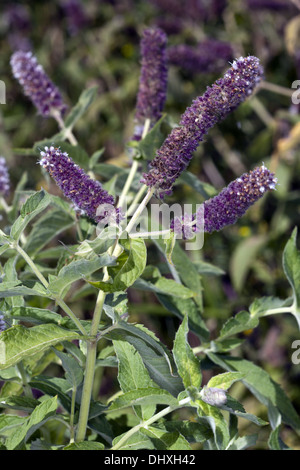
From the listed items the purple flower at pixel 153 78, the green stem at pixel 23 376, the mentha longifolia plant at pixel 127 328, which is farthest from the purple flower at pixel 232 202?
the purple flower at pixel 153 78

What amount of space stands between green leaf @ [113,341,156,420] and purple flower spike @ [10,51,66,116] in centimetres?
71

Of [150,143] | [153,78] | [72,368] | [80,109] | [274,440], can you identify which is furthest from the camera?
[80,109]

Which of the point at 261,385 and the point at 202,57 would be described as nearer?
the point at 261,385

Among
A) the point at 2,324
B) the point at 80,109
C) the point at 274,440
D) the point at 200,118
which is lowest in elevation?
the point at 274,440

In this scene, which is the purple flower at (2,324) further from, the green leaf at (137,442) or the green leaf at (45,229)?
the green leaf at (45,229)

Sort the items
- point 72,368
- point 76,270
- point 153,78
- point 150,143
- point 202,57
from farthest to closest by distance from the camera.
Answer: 1. point 202,57
2. point 153,78
3. point 150,143
4. point 72,368
5. point 76,270

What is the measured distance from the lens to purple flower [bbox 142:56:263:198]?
83 centimetres

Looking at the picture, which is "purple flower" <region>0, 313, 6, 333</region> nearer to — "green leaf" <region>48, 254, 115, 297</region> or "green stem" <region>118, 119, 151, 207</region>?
"green leaf" <region>48, 254, 115, 297</region>

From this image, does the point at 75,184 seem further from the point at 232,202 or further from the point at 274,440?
the point at 274,440

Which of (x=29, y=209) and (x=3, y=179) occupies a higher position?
(x=3, y=179)

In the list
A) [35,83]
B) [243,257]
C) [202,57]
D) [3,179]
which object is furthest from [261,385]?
[202,57]

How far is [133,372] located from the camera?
904 millimetres

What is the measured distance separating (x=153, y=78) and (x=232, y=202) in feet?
1.67
